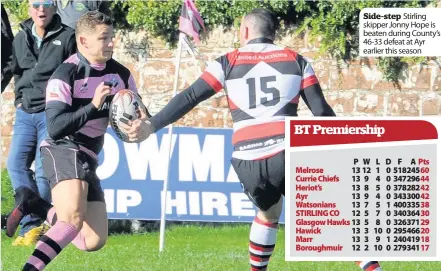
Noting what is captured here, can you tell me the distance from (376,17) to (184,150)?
5.43ft

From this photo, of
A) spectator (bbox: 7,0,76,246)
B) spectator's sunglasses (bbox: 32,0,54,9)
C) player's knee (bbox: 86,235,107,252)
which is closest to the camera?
player's knee (bbox: 86,235,107,252)

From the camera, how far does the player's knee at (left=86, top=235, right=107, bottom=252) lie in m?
10.6

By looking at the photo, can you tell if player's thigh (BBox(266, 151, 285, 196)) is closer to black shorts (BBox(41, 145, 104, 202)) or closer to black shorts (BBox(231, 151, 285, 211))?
black shorts (BBox(231, 151, 285, 211))

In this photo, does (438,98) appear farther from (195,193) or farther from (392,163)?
(195,193)

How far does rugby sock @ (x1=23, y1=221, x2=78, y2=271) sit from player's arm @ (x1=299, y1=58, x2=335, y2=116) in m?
1.65

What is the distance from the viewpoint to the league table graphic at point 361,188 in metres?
10.3

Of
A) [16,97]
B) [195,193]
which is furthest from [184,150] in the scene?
[16,97]

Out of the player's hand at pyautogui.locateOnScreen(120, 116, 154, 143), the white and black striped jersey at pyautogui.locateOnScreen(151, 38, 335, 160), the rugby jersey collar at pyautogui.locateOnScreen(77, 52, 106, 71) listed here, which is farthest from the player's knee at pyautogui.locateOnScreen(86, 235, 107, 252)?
the rugby jersey collar at pyautogui.locateOnScreen(77, 52, 106, 71)

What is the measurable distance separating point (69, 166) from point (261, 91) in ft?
4.20

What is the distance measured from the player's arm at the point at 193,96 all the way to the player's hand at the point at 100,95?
1.26 ft

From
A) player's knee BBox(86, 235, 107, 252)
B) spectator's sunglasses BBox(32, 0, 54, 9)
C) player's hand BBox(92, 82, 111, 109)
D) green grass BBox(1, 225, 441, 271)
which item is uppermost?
spectator's sunglasses BBox(32, 0, 54, 9)

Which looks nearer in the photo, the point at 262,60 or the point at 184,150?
the point at 262,60

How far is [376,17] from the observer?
34.8ft

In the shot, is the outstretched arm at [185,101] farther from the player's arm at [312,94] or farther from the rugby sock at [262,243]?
the rugby sock at [262,243]
